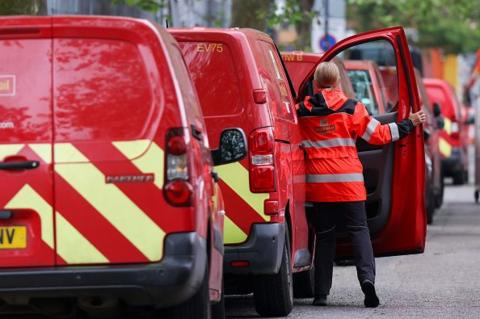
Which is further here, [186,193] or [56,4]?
[56,4]

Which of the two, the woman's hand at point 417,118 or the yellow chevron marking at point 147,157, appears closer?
the yellow chevron marking at point 147,157

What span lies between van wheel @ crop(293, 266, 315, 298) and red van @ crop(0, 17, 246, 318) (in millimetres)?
4308

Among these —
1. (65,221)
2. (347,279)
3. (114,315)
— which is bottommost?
(347,279)

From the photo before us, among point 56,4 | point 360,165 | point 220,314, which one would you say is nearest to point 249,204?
point 220,314

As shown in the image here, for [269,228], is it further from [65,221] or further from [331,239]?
[65,221]

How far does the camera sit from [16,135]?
7820 millimetres

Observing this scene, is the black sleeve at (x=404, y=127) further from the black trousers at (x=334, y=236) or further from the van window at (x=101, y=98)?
the van window at (x=101, y=98)

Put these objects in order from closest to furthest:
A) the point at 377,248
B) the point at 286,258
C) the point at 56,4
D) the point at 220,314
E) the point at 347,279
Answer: the point at 220,314 < the point at 286,258 < the point at 377,248 < the point at 347,279 < the point at 56,4

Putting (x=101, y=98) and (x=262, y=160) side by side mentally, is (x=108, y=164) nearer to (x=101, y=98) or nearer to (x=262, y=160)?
(x=101, y=98)

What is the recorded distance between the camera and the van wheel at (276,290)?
1042 cm

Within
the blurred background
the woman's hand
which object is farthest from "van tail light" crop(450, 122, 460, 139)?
the woman's hand

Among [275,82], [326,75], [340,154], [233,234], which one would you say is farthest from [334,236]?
[233,234]

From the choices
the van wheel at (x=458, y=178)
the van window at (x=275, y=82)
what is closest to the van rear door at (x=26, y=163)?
the van window at (x=275, y=82)

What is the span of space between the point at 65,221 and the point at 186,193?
588 millimetres
